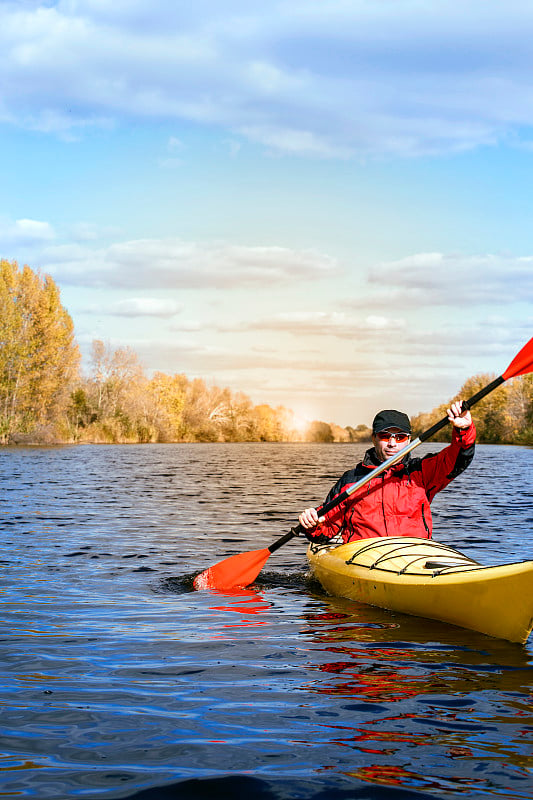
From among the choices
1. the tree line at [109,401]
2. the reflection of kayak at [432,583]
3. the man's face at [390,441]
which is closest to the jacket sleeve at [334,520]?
the reflection of kayak at [432,583]

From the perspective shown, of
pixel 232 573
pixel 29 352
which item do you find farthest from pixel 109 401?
pixel 232 573

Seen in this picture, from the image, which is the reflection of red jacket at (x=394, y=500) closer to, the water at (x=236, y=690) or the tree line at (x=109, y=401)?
the water at (x=236, y=690)

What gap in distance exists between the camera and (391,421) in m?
6.64

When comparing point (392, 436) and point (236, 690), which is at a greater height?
point (392, 436)

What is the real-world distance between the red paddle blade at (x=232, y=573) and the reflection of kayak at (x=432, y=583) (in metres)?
0.58

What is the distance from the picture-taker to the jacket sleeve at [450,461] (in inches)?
235

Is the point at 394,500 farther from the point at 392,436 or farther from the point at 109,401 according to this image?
the point at 109,401

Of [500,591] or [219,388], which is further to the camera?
[219,388]

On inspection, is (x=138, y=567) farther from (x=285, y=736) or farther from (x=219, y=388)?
(x=219, y=388)

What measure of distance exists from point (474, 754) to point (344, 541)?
381 centimetres

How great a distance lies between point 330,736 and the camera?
137 inches

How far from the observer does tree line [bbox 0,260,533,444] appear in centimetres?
4294

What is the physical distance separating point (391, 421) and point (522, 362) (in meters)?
1.16

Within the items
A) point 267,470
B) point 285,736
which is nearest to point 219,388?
point 267,470
